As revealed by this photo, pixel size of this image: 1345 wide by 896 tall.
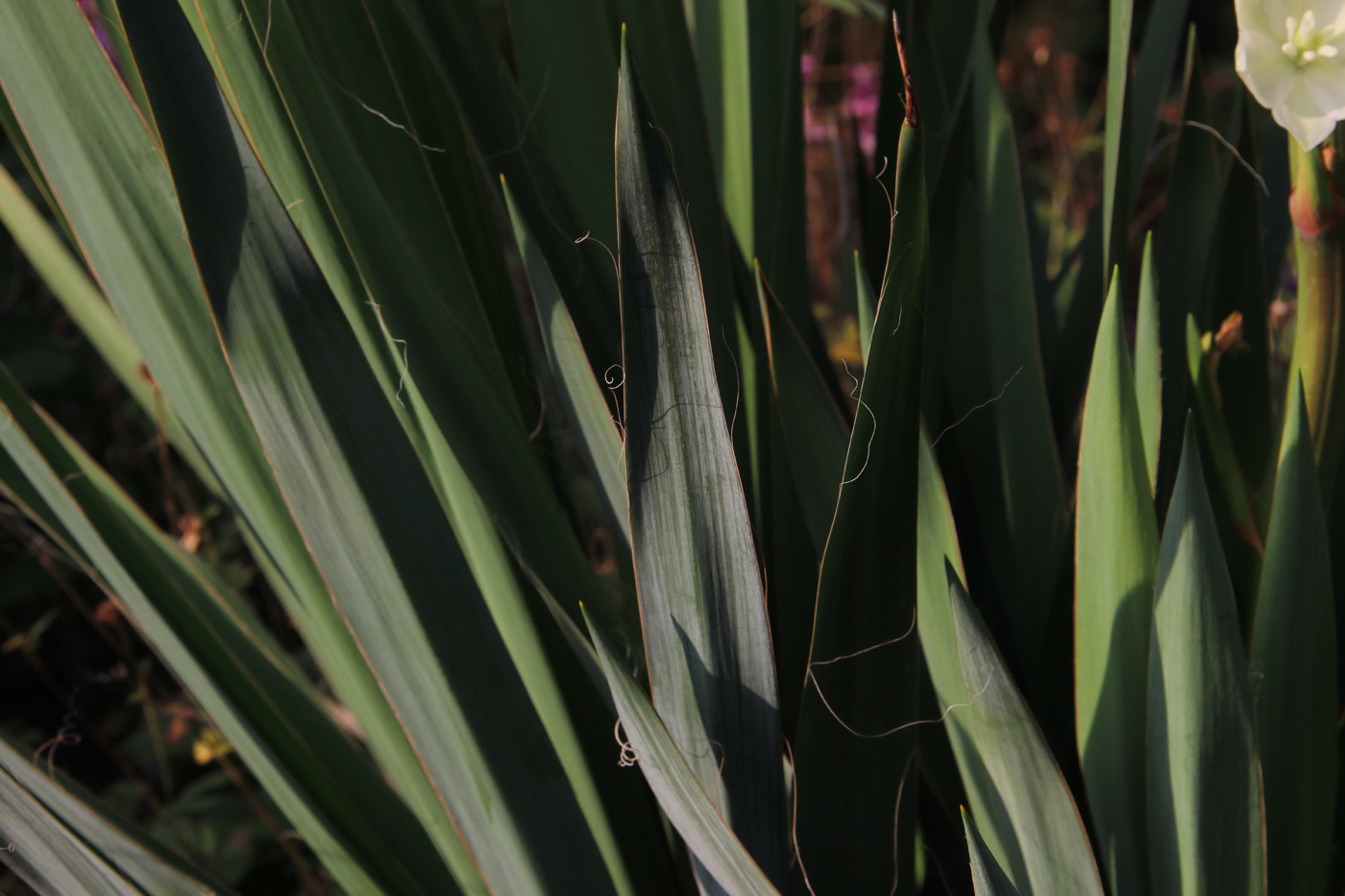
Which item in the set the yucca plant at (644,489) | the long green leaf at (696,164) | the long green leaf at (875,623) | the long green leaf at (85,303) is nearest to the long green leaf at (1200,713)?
the yucca plant at (644,489)

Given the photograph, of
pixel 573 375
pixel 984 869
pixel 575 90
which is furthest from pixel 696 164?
pixel 984 869

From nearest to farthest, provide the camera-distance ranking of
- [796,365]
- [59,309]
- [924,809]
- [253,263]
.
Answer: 1. [253,263]
2. [796,365]
3. [924,809]
4. [59,309]

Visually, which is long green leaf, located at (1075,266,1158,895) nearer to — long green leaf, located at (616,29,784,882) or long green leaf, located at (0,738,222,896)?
long green leaf, located at (616,29,784,882)

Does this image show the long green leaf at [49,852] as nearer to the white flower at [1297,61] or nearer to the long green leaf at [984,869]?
the long green leaf at [984,869]

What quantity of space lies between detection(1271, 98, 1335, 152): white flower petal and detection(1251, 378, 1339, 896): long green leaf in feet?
0.33

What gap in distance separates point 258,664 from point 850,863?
35 cm

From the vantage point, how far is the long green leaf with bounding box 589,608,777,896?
1.02 feet

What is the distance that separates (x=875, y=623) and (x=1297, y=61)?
0.97 ft

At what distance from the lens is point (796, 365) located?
43 cm

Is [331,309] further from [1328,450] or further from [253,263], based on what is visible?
[1328,450]

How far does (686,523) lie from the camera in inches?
13.4

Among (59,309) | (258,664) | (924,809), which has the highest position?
(59,309)

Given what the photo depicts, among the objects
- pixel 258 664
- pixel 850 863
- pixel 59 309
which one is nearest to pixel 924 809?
pixel 850 863

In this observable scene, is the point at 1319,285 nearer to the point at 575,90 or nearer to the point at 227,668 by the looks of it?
the point at 575,90
